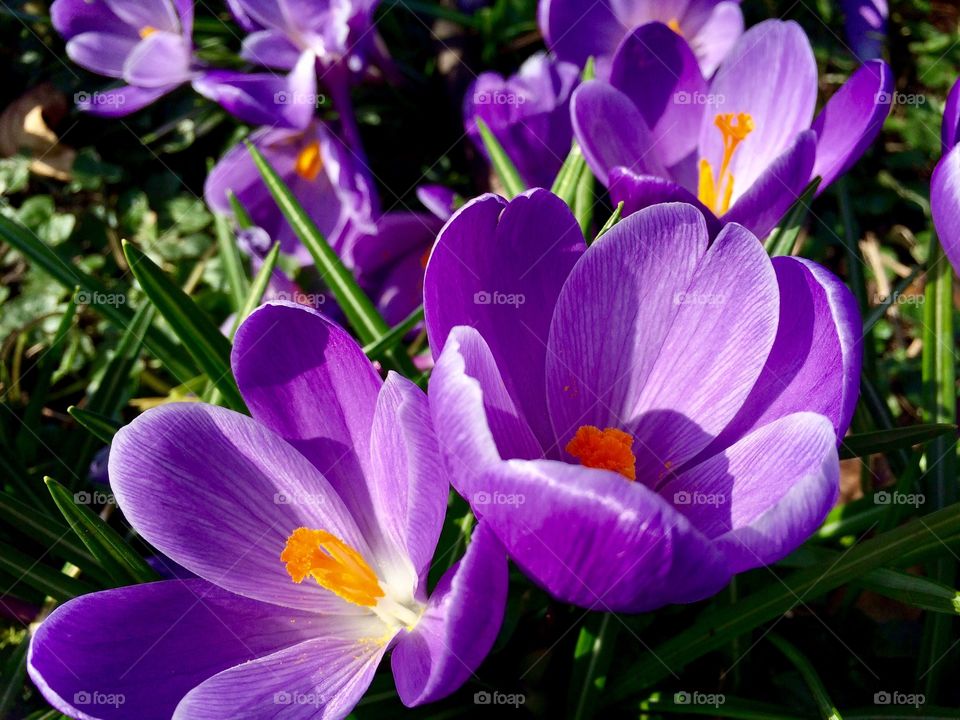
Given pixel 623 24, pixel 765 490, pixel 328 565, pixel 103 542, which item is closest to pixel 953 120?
pixel 765 490

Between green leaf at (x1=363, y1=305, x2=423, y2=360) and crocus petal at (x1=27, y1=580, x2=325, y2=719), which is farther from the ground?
green leaf at (x1=363, y1=305, x2=423, y2=360)

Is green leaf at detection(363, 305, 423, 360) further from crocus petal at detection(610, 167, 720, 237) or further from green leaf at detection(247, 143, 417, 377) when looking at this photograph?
crocus petal at detection(610, 167, 720, 237)

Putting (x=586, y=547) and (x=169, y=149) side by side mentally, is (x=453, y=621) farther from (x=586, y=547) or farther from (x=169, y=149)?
(x=169, y=149)

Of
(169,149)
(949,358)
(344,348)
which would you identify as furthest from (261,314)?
(169,149)

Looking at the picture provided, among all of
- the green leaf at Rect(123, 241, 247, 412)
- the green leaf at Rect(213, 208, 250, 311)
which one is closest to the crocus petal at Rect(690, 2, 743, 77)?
the green leaf at Rect(213, 208, 250, 311)

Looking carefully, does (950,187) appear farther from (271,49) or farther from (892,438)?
(271,49)
